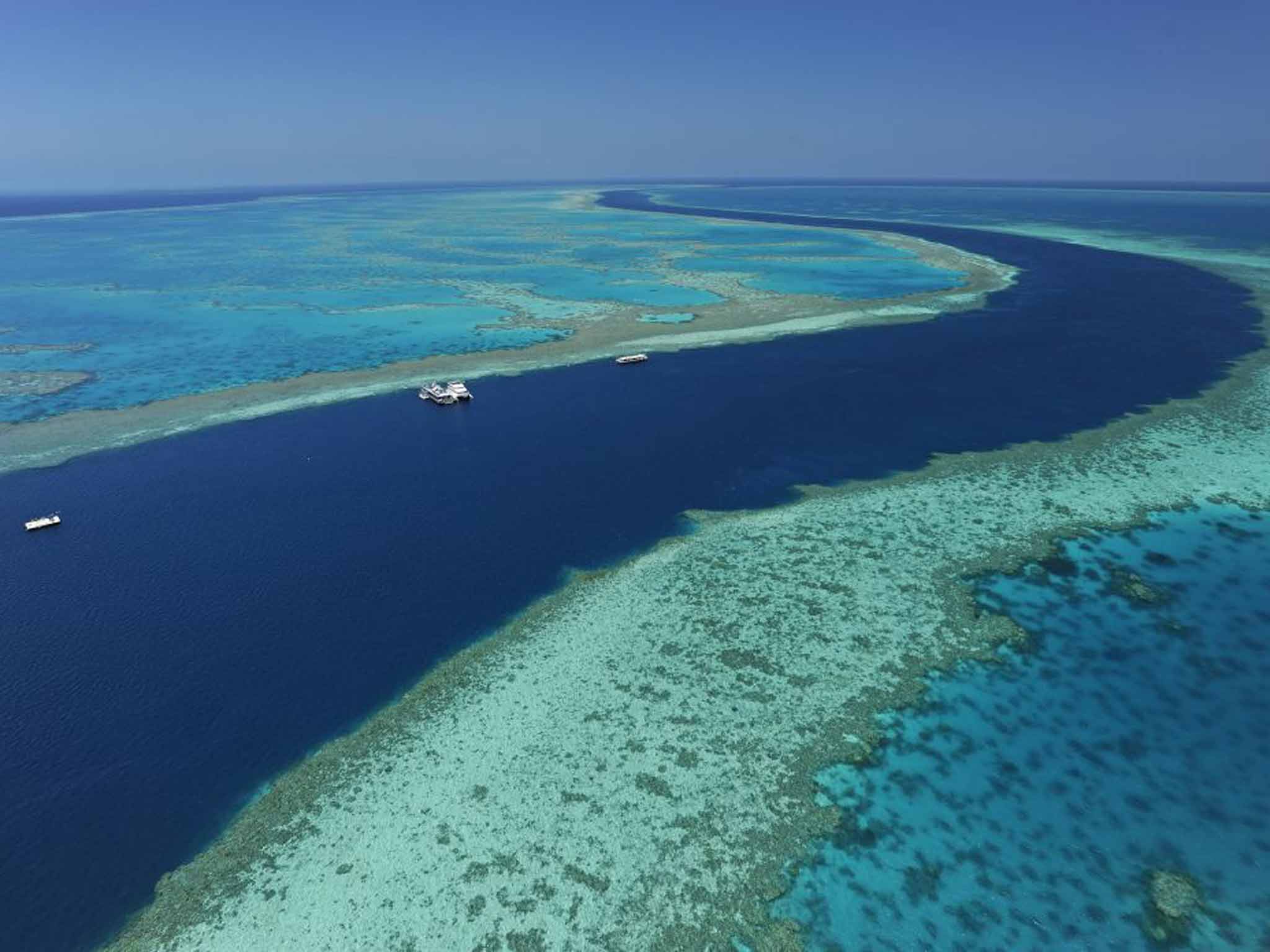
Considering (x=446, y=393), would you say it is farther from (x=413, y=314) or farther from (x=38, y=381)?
(x=38, y=381)

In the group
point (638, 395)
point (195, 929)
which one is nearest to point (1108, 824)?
point (195, 929)

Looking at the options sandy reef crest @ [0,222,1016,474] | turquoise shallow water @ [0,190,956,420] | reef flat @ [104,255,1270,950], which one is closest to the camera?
reef flat @ [104,255,1270,950]

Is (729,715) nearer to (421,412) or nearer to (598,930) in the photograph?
(598,930)

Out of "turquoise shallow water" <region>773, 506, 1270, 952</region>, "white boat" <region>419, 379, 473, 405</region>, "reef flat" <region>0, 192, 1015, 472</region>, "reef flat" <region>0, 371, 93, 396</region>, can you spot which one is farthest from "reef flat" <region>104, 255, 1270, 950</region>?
"reef flat" <region>0, 371, 93, 396</region>

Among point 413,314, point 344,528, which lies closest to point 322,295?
point 413,314

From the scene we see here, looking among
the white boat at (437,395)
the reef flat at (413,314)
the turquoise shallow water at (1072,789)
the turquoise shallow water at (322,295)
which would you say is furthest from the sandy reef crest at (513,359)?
the turquoise shallow water at (1072,789)

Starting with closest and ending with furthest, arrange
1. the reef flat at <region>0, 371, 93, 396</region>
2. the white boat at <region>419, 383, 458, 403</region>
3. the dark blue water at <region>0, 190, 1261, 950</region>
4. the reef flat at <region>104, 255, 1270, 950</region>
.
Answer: the reef flat at <region>104, 255, 1270, 950</region> → the dark blue water at <region>0, 190, 1261, 950</region> → the white boat at <region>419, 383, 458, 403</region> → the reef flat at <region>0, 371, 93, 396</region>

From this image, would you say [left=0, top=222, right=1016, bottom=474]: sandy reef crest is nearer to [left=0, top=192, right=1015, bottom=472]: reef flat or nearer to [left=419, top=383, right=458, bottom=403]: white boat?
[left=0, top=192, right=1015, bottom=472]: reef flat
